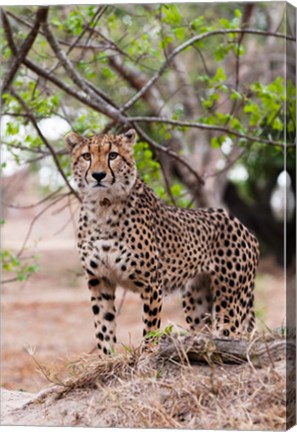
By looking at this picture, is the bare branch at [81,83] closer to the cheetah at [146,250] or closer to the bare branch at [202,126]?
the bare branch at [202,126]

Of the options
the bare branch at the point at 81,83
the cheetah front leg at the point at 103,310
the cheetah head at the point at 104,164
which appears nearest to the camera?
the cheetah head at the point at 104,164

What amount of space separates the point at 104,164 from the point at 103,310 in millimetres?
820

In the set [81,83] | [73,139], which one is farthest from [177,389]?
[81,83]

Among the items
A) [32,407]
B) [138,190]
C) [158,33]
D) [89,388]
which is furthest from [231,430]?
[158,33]

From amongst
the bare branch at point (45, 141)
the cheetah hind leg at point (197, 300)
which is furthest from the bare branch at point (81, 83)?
the cheetah hind leg at point (197, 300)

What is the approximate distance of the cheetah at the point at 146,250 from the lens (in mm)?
5605

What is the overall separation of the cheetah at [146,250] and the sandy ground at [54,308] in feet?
14.4

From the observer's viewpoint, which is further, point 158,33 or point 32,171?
point 32,171

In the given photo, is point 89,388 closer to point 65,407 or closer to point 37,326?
point 65,407

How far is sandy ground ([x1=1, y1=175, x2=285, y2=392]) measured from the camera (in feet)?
39.0

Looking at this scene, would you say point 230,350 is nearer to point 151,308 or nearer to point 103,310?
point 151,308

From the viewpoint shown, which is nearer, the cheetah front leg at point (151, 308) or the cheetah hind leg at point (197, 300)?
the cheetah front leg at point (151, 308)

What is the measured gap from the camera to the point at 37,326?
14.3 metres

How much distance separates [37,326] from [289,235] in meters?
9.44
